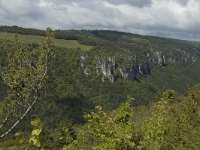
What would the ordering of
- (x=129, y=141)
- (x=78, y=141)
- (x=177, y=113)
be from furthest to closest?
(x=177, y=113) < (x=78, y=141) < (x=129, y=141)

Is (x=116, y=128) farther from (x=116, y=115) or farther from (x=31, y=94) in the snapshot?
(x=31, y=94)

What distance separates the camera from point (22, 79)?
A: 19.0 meters

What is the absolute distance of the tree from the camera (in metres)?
18.9

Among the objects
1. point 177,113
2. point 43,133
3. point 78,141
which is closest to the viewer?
point 43,133

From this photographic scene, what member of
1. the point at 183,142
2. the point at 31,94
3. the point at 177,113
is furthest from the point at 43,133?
the point at 177,113

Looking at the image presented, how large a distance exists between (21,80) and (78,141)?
370cm

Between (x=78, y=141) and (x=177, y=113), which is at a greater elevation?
(x=78, y=141)

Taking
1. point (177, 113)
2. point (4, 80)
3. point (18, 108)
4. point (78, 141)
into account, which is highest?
point (4, 80)

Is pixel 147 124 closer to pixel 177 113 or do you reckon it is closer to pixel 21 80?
pixel 21 80

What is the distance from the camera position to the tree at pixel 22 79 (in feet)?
62.1

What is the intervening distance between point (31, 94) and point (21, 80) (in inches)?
28.3

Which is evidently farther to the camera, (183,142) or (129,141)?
(183,142)

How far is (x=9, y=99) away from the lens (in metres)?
19.2

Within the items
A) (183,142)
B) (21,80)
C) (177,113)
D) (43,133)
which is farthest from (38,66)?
(177,113)
